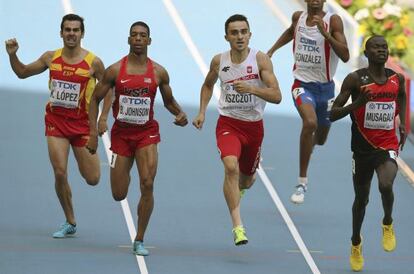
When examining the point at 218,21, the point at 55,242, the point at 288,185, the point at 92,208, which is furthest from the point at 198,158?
the point at 218,21

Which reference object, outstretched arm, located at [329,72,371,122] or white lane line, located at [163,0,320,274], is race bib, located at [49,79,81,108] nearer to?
outstretched arm, located at [329,72,371,122]

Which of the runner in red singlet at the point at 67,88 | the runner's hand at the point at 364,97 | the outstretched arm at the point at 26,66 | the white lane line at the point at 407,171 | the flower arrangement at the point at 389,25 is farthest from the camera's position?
the flower arrangement at the point at 389,25

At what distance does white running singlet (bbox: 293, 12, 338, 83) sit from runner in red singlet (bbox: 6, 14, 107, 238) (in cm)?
275

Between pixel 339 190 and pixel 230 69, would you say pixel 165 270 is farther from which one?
pixel 339 190

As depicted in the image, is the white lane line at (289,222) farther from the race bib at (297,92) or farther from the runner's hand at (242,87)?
the runner's hand at (242,87)

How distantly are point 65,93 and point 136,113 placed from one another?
0.97 meters

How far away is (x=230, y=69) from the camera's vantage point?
588 inches

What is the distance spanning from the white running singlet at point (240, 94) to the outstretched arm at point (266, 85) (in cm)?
7

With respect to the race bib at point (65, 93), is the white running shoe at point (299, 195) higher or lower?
lower

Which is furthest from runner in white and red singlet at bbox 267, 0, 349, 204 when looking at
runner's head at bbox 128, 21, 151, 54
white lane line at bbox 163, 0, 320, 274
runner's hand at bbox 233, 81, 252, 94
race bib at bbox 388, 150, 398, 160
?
runner's head at bbox 128, 21, 151, 54

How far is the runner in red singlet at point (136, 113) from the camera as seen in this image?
14516mm

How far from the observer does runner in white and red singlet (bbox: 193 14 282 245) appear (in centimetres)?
1455

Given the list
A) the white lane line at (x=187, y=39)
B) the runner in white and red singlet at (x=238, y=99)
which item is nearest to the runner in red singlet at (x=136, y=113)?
the runner in white and red singlet at (x=238, y=99)

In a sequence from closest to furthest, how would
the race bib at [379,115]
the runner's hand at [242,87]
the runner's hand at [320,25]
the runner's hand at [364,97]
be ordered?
the runner's hand at [364,97] → the race bib at [379,115] → the runner's hand at [242,87] → the runner's hand at [320,25]
